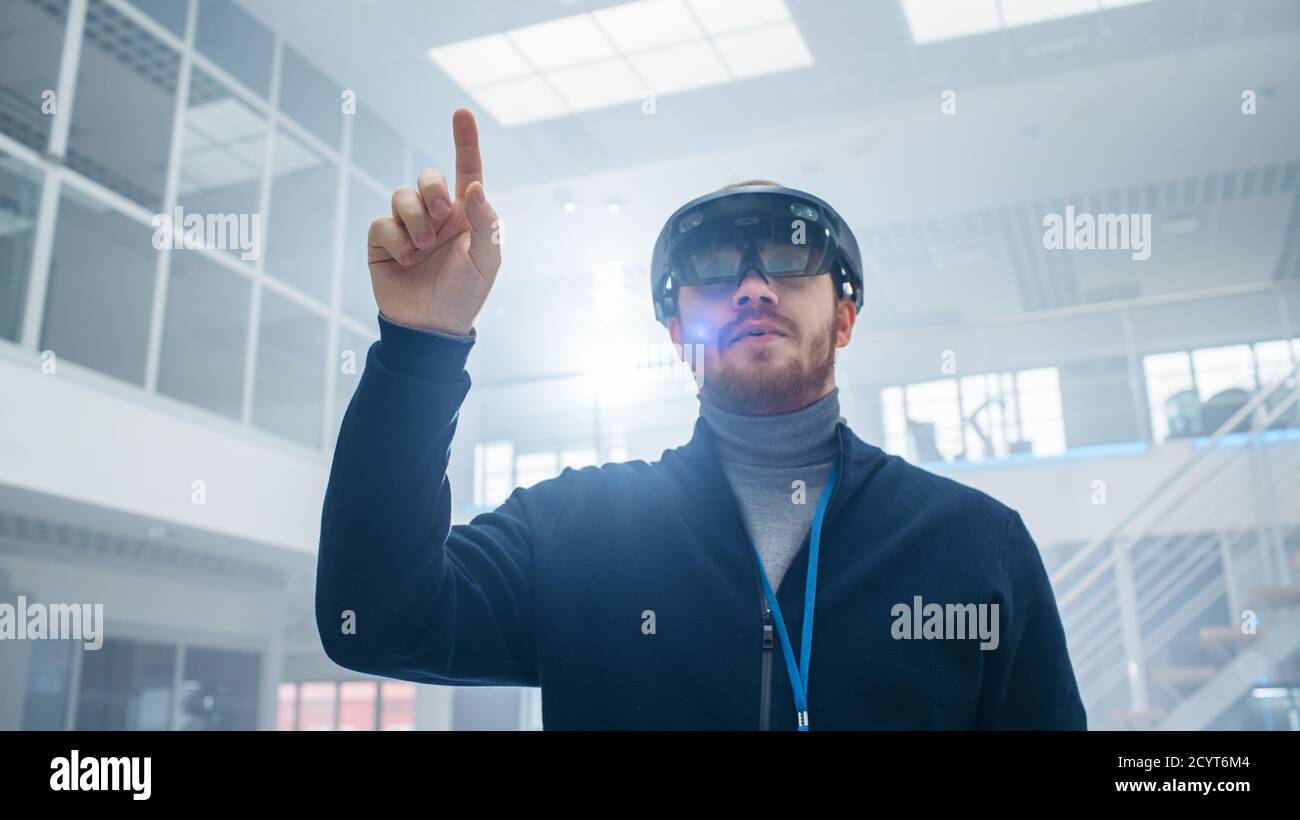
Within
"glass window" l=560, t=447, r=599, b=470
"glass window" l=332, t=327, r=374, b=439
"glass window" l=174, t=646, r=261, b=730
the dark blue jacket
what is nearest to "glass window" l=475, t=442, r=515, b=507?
"glass window" l=560, t=447, r=599, b=470

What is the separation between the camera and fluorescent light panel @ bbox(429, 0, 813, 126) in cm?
490

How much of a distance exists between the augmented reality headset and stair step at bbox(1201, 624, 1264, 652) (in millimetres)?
4251

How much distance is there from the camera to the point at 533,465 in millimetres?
9203

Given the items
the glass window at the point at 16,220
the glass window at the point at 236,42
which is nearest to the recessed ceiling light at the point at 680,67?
the glass window at the point at 236,42

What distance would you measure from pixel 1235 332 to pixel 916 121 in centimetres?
367

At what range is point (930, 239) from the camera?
7.42 metres

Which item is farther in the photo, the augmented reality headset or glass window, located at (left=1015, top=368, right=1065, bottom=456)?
glass window, located at (left=1015, top=368, right=1065, bottom=456)

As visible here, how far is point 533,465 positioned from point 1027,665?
330 inches

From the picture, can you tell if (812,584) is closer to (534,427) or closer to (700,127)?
(700,127)

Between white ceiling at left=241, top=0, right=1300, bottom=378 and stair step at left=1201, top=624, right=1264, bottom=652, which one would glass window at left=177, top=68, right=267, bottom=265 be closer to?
white ceiling at left=241, top=0, right=1300, bottom=378

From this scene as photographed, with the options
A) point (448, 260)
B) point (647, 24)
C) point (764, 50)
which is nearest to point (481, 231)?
point (448, 260)

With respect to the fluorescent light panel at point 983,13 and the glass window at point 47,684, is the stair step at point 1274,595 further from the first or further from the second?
the glass window at point 47,684

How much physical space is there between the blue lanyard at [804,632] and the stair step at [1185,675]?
4632 millimetres

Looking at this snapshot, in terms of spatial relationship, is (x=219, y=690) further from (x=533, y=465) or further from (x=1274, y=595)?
(x=1274, y=595)
